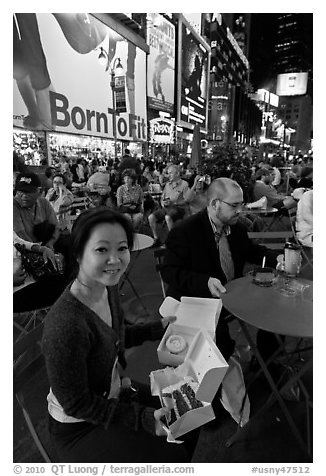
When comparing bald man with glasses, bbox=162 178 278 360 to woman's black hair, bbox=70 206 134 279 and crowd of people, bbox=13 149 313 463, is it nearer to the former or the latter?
crowd of people, bbox=13 149 313 463

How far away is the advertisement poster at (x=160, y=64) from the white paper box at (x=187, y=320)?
1810 cm

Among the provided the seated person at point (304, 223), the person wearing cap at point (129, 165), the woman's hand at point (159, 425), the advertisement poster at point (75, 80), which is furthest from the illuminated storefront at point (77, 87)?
the woman's hand at point (159, 425)

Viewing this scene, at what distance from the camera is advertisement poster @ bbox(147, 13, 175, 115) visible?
59.0 ft

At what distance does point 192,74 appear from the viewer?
2641 centimetres

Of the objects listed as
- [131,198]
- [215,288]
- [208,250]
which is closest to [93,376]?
[215,288]

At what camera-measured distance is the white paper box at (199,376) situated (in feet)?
3.62

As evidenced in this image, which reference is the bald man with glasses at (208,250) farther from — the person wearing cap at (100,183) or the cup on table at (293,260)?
the person wearing cap at (100,183)

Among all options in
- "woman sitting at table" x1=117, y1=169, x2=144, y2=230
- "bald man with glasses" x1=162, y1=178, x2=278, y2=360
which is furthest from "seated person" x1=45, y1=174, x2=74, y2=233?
"bald man with glasses" x1=162, y1=178, x2=278, y2=360

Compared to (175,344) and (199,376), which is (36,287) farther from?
(199,376)

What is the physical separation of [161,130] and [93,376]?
2140cm

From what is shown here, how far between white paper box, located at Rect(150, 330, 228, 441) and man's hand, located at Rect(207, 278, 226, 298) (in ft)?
1.23

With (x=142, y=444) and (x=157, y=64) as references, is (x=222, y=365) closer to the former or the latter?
(x=142, y=444)
